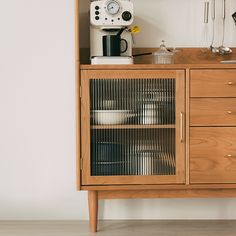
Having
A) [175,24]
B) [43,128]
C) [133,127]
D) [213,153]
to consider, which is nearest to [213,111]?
[213,153]

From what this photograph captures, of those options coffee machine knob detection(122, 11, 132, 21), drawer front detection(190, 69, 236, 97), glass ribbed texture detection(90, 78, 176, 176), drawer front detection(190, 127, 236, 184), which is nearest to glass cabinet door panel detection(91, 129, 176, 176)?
glass ribbed texture detection(90, 78, 176, 176)

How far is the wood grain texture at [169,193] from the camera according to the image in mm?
2867

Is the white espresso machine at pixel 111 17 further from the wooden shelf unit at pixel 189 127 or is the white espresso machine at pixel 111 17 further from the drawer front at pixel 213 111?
the drawer front at pixel 213 111

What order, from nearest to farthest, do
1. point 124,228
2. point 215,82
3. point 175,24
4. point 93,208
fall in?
1. point 215,82
2. point 93,208
3. point 124,228
4. point 175,24

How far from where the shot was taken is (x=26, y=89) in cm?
313

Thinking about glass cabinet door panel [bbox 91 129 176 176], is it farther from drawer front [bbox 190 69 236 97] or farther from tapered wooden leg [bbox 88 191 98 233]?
drawer front [bbox 190 69 236 97]

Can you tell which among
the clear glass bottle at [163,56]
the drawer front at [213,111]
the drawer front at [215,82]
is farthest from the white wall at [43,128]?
the drawer front at [215,82]

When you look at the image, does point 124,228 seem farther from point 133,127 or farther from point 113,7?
point 113,7

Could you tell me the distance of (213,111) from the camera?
2.76 meters

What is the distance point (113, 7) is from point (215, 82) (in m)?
0.67

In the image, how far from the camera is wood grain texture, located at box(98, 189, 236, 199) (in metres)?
2.87

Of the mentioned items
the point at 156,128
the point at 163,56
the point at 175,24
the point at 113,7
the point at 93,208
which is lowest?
the point at 93,208

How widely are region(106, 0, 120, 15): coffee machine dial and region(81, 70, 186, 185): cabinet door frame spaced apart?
1.05 feet

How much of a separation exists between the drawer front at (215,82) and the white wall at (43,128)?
29.5 inches
